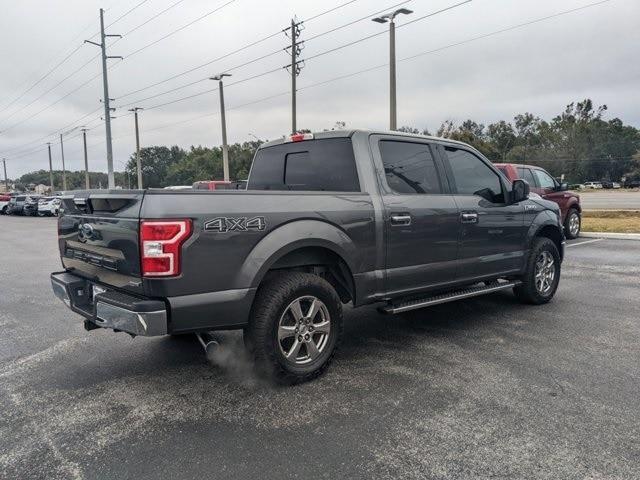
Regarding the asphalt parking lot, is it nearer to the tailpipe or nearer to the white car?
the tailpipe

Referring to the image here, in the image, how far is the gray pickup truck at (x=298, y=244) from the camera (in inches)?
128

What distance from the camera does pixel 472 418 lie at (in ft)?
10.6

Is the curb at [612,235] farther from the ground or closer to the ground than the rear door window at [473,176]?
closer to the ground

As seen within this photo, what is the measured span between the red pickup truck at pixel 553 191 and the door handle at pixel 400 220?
7.66 meters

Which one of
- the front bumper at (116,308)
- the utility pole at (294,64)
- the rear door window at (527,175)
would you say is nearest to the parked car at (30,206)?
the utility pole at (294,64)

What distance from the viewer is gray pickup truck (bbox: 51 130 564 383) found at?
3.25 meters

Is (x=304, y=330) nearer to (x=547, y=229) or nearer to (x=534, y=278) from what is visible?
(x=534, y=278)

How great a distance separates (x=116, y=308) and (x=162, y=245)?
1.88ft

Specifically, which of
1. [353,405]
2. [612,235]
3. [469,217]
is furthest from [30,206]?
[353,405]

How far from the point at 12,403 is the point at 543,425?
3617mm

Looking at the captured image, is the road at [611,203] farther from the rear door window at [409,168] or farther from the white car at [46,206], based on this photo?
the white car at [46,206]

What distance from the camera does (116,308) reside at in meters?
3.33

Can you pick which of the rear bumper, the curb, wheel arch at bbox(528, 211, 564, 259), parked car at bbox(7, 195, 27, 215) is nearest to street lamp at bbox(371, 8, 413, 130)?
the curb

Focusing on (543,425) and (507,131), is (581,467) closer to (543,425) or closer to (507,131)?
(543,425)
